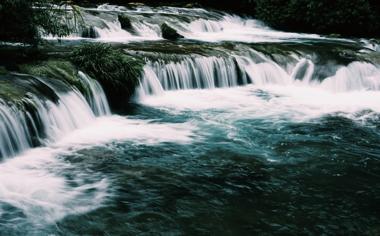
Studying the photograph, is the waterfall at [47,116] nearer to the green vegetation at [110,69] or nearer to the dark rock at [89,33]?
the green vegetation at [110,69]

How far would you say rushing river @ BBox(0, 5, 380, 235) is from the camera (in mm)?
5863

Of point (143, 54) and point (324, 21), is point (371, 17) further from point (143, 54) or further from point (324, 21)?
point (143, 54)

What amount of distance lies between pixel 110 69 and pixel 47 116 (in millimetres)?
2926

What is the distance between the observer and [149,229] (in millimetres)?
5598

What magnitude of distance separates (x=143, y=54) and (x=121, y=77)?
78.7 inches

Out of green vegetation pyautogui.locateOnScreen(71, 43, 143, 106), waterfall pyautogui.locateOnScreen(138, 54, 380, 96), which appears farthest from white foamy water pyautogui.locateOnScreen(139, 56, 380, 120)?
green vegetation pyautogui.locateOnScreen(71, 43, 143, 106)

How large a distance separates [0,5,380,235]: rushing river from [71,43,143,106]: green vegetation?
0.34 m

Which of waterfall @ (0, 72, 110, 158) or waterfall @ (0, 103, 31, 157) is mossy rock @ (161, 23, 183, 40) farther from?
waterfall @ (0, 103, 31, 157)

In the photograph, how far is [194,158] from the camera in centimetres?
797

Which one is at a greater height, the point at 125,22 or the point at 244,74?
the point at 125,22

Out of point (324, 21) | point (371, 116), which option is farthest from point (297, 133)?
point (324, 21)

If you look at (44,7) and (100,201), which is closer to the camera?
(100,201)

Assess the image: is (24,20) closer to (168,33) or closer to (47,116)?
(47,116)

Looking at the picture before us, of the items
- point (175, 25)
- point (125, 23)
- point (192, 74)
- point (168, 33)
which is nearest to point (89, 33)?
point (125, 23)
